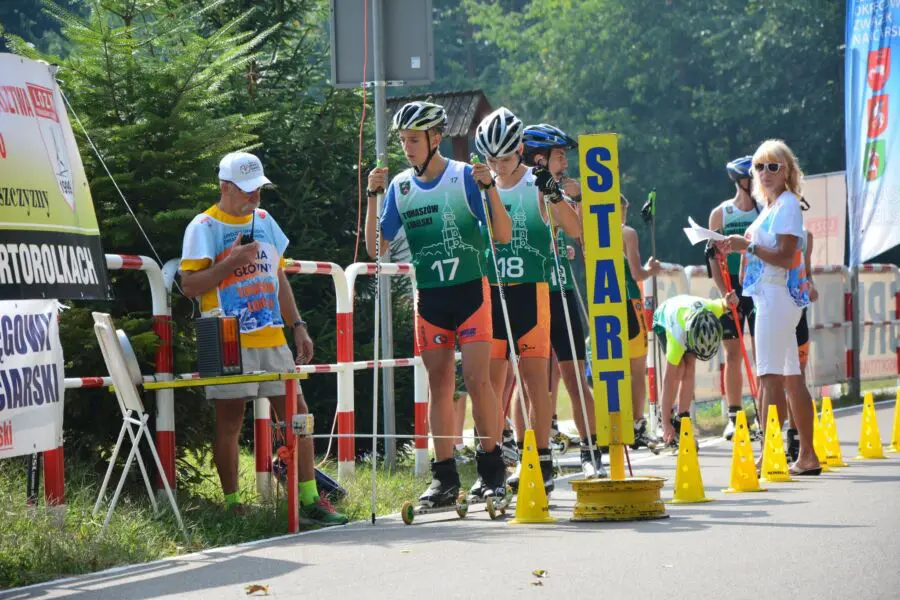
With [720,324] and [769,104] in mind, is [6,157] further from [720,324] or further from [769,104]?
[769,104]

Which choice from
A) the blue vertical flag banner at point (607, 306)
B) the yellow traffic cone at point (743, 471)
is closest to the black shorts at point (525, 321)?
the blue vertical flag banner at point (607, 306)

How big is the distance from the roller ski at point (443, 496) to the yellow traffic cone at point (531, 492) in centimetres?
41

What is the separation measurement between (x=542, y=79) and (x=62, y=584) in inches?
2234

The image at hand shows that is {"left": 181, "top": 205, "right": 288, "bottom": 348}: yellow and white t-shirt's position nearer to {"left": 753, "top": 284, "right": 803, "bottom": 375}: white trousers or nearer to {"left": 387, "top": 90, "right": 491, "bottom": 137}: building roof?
{"left": 753, "top": 284, "right": 803, "bottom": 375}: white trousers

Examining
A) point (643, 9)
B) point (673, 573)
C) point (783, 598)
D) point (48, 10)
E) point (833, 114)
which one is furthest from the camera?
point (643, 9)

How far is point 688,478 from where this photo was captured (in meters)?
10.6

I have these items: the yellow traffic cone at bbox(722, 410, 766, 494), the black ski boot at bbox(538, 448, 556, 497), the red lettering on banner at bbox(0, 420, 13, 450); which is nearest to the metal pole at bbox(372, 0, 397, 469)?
the black ski boot at bbox(538, 448, 556, 497)

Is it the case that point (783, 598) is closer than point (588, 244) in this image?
Yes

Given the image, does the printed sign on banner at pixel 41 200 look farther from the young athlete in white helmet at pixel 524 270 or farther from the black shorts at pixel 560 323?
the black shorts at pixel 560 323

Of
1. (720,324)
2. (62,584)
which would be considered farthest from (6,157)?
(720,324)

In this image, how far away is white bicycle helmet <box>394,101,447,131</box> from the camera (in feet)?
33.7

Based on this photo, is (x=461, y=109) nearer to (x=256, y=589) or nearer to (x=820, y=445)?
(x=820, y=445)

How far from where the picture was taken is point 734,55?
189 ft

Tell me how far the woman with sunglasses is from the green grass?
2.46 m
